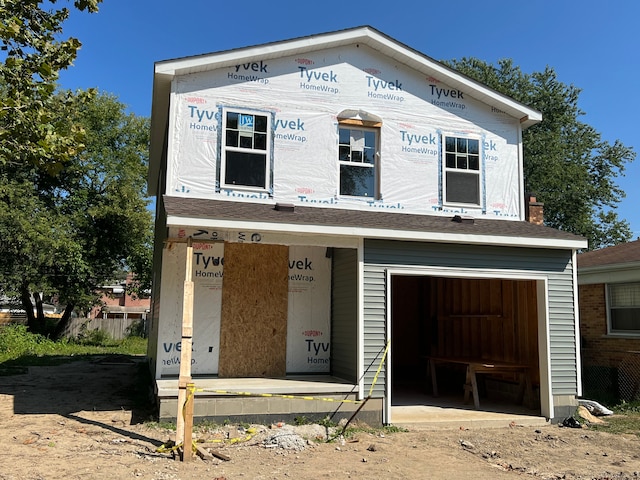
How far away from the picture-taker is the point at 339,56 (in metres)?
11.2

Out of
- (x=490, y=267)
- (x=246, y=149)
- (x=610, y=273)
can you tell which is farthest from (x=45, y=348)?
(x=610, y=273)

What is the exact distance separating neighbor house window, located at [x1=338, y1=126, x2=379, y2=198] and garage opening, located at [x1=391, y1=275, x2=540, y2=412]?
338 cm

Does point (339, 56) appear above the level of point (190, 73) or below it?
above

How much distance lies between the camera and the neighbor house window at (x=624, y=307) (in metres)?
12.7

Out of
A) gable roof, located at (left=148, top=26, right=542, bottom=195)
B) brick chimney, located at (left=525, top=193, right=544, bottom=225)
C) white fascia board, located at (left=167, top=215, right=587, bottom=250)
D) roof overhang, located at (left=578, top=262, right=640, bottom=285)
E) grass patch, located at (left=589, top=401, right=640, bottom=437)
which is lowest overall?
grass patch, located at (left=589, top=401, right=640, bottom=437)

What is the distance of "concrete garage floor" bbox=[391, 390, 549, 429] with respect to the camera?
9219mm

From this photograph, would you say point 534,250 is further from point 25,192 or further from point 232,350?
point 25,192

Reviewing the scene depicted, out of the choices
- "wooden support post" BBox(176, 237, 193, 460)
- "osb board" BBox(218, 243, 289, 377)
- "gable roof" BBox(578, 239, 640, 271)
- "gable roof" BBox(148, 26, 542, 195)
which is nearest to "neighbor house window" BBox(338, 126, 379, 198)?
"gable roof" BBox(148, 26, 542, 195)

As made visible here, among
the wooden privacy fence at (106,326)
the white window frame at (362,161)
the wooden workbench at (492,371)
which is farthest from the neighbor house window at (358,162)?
the wooden privacy fence at (106,326)

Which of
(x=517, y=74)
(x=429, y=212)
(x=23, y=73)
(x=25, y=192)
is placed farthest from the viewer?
(x=517, y=74)

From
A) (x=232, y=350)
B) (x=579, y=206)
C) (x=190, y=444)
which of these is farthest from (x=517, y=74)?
(x=190, y=444)

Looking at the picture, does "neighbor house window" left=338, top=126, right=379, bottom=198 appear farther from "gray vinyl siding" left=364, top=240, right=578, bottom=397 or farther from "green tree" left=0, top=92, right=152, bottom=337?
"green tree" left=0, top=92, right=152, bottom=337

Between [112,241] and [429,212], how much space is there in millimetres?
18472

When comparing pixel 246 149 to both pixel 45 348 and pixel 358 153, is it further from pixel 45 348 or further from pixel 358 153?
pixel 45 348
